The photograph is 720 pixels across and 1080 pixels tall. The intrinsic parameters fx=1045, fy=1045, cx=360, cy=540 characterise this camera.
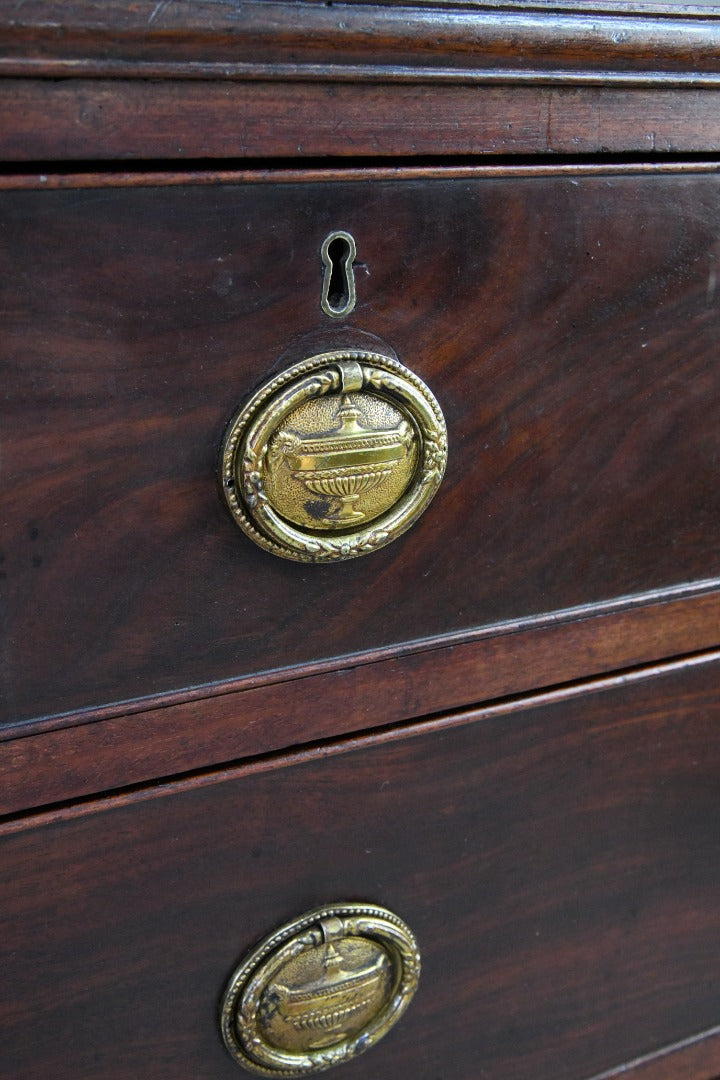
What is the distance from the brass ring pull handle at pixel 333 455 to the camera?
0.42 metres

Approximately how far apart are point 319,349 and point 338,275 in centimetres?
3

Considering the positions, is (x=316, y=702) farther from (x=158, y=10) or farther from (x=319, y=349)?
(x=158, y=10)

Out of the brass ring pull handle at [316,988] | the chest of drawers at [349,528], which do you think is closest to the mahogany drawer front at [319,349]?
the chest of drawers at [349,528]

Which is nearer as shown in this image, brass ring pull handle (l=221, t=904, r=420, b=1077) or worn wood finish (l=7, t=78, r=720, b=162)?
worn wood finish (l=7, t=78, r=720, b=162)

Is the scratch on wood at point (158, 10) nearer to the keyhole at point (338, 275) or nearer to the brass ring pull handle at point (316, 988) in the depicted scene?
the keyhole at point (338, 275)

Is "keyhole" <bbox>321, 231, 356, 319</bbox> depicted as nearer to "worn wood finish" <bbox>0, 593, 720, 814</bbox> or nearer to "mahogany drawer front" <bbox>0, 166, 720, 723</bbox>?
"mahogany drawer front" <bbox>0, 166, 720, 723</bbox>

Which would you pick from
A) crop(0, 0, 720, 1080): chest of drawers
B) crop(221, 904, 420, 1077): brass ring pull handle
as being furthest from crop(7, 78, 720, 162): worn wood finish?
crop(221, 904, 420, 1077): brass ring pull handle

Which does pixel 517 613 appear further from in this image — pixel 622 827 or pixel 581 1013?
pixel 581 1013

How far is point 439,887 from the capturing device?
541mm

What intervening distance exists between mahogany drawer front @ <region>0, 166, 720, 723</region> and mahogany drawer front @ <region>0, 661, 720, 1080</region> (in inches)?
2.6

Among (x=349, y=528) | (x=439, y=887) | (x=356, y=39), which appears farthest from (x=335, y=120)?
(x=439, y=887)

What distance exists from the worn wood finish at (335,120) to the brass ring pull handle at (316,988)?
35 cm

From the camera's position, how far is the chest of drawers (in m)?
0.38

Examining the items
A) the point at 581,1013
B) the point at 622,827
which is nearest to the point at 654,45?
the point at 622,827
